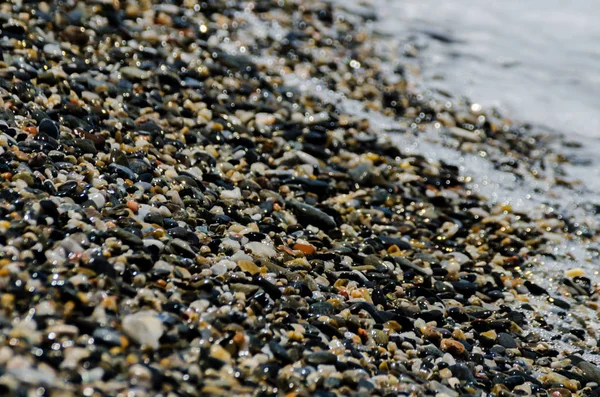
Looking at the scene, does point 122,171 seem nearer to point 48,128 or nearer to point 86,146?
point 86,146

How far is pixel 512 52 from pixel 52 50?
505cm

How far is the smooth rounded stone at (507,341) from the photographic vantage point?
322 cm

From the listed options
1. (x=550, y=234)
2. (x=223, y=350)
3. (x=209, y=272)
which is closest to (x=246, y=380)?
(x=223, y=350)

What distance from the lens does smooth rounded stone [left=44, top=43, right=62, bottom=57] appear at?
4.25 metres

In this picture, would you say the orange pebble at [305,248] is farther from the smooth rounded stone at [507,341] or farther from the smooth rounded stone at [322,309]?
the smooth rounded stone at [507,341]

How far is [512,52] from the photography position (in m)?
6.98

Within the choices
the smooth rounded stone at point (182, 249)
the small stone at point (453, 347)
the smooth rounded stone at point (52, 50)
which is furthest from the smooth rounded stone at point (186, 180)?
the small stone at point (453, 347)

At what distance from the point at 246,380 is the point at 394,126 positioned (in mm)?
3225

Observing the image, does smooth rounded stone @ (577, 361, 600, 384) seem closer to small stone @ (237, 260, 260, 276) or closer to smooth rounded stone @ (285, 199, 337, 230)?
smooth rounded stone @ (285, 199, 337, 230)

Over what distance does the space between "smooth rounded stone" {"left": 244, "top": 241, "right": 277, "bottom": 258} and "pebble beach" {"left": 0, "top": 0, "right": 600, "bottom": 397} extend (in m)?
0.02

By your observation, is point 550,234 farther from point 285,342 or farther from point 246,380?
point 246,380

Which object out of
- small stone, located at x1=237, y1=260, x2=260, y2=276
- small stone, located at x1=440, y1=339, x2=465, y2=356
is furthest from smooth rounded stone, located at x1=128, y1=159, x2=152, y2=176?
small stone, located at x1=440, y1=339, x2=465, y2=356

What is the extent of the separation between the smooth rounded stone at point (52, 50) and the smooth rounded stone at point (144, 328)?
2547 mm

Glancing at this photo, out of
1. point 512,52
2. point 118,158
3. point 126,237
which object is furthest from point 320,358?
point 512,52
